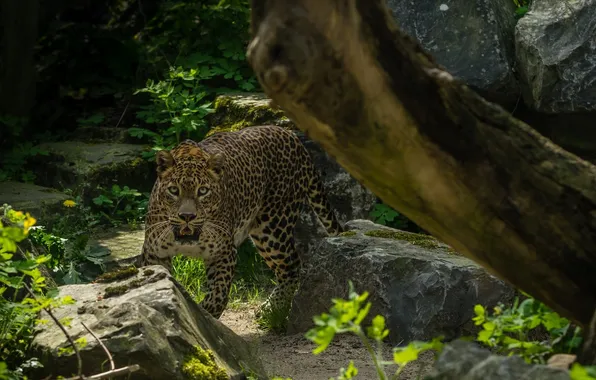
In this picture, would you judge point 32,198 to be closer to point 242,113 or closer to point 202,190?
point 242,113

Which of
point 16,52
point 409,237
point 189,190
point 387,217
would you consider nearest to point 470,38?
point 387,217

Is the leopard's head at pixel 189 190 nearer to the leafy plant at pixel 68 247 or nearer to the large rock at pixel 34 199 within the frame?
the leafy plant at pixel 68 247

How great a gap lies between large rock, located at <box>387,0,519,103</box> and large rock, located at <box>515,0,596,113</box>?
0.81ft

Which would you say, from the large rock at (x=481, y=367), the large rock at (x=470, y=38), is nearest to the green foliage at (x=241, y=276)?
the large rock at (x=470, y=38)

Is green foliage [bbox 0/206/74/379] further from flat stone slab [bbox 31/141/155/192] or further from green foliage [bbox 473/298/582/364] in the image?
flat stone slab [bbox 31/141/155/192]

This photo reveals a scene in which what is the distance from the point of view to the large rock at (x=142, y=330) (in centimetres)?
515

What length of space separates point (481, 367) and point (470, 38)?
21.3 ft

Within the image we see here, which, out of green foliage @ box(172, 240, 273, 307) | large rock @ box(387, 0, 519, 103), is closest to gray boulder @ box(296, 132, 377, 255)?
green foliage @ box(172, 240, 273, 307)

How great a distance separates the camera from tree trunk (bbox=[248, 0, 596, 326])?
3.37m

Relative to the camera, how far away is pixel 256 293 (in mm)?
9203

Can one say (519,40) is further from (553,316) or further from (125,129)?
(553,316)

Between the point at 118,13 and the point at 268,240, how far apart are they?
5.48m

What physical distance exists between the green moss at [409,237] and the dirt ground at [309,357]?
913 millimetres

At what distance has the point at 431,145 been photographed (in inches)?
142
